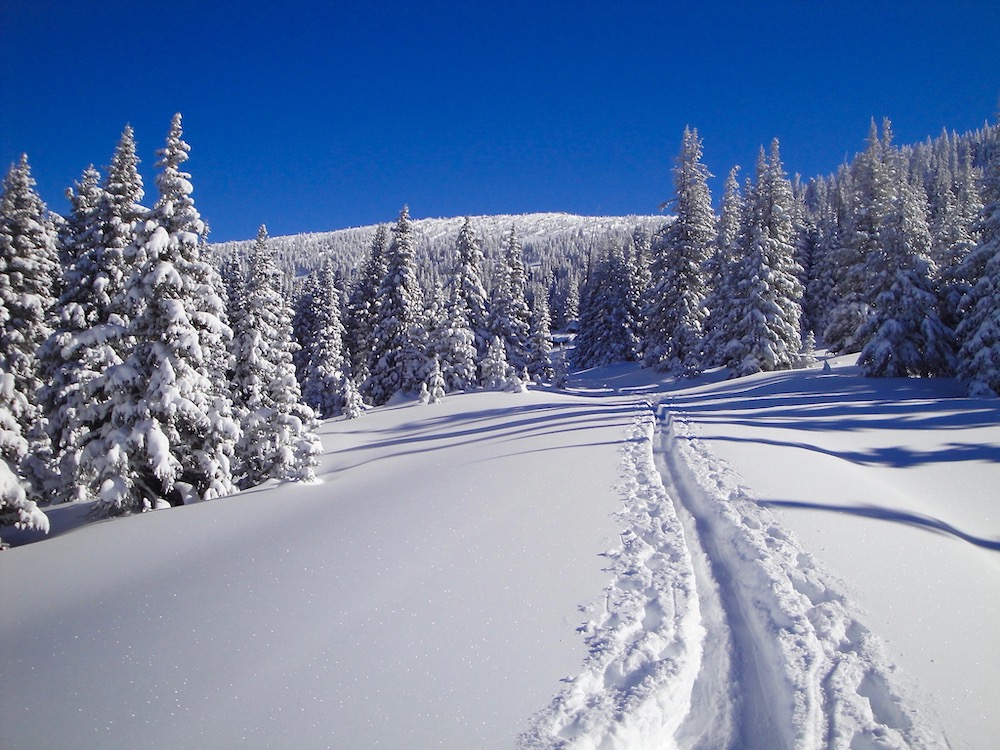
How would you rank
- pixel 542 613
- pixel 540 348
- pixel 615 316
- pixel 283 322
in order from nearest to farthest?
pixel 542 613 → pixel 283 322 → pixel 540 348 → pixel 615 316

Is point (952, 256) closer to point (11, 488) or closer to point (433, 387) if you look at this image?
point (433, 387)

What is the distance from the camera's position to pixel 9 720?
445 centimetres

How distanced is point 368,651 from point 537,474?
6.59 meters

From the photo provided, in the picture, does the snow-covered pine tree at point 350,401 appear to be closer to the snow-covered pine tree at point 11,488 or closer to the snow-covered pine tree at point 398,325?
the snow-covered pine tree at point 398,325

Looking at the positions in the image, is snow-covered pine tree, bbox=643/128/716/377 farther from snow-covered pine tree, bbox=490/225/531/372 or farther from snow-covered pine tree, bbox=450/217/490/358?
snow-covered pine tree, bbox=450/217/490/358

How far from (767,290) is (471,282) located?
797 inches

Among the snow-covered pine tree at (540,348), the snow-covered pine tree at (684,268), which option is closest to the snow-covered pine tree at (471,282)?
the snow-covered pine tree at (540,348)

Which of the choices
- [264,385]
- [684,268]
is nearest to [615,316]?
[684,268]

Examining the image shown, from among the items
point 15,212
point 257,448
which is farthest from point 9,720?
point 15,212

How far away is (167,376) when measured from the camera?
13430 millimetres

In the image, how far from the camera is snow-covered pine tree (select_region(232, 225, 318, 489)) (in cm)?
1667

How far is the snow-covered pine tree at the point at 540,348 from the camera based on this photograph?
1826 inches

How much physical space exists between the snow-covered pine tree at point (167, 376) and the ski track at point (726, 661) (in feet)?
40.3

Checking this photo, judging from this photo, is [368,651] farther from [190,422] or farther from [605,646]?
[190,422]
